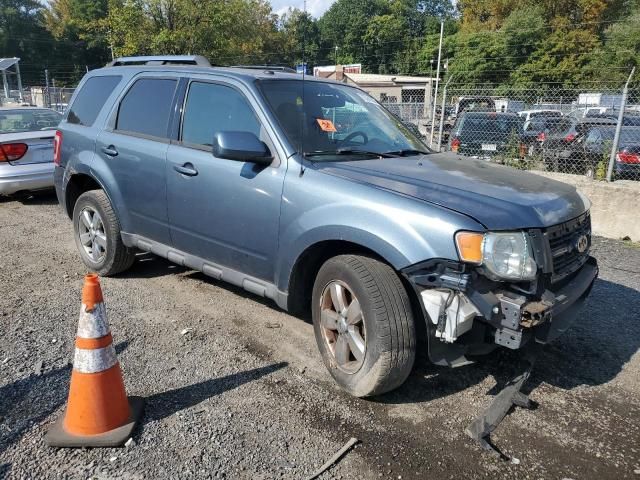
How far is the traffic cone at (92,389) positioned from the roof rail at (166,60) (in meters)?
2.77

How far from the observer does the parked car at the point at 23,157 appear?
790cm

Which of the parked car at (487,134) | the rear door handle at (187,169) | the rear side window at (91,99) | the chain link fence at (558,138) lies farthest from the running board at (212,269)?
the parked car at (487,134)

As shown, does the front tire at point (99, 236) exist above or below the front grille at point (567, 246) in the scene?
below

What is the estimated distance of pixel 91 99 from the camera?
17.2 feet

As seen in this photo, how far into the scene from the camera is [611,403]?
3297 millimetres

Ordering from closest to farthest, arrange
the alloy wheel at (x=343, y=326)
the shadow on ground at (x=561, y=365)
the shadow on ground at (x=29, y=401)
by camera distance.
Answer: the shadow on ground at (x=29, y=401) < the alloy wheel at (x=343, y=326) < the shadow on ground at (x=561, y=365)

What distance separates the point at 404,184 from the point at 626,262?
4.45 metres

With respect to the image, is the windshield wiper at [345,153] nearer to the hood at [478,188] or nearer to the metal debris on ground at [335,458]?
the hood at [478,188]

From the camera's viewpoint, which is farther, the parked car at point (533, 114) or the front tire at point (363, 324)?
the parked car at point (533, 114)

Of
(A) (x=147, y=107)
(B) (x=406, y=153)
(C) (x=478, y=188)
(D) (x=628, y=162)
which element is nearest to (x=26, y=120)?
(A) (x=147, y=107)

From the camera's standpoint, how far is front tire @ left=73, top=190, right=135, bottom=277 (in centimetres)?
490

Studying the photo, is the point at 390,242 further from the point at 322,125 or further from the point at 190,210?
the point at 190,210

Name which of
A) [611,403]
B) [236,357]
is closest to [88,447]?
[236,357]

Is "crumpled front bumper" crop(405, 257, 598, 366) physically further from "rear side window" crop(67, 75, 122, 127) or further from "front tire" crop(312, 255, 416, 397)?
"rear side window" crop(67, 75, 122, 127)
